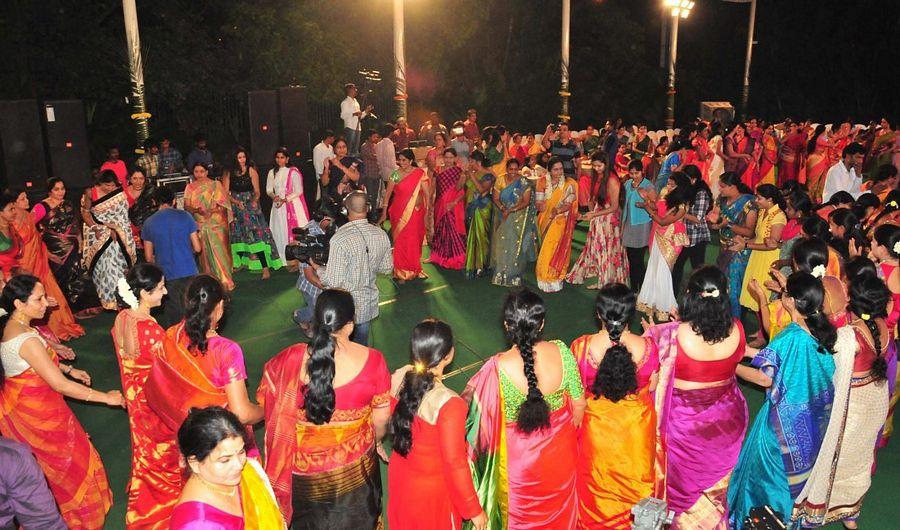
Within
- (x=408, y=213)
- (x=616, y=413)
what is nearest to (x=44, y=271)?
(x=408, y=213)

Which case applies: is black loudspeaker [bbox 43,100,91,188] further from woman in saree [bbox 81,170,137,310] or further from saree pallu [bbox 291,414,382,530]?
saree pallu [bbox 291,414,382,530]

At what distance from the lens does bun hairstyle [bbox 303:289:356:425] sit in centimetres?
288

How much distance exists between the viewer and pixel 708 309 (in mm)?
3400

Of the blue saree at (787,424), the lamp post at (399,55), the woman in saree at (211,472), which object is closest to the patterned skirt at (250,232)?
the lamp post at (399,55)

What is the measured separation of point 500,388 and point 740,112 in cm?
2546

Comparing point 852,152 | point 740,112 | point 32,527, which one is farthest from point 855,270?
point 740,112

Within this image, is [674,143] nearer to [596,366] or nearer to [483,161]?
[483,161]

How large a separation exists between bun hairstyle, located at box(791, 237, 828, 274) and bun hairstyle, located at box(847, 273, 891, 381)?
56 cm

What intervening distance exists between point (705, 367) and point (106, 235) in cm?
533

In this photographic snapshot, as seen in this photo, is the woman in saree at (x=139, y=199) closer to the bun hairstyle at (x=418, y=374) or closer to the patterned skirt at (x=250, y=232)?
the patterned skirt at (x=250, y=232)

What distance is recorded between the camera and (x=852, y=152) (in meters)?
9.19

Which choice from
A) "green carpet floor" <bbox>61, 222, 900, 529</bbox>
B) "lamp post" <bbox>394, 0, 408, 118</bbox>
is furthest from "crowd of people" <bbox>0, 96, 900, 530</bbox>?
"lamp post" <bbox>394, 0, 408, 118</bbox>

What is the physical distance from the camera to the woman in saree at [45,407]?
341 centimetres

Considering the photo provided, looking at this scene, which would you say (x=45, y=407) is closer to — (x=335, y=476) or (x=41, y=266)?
(x=335, y=476)
